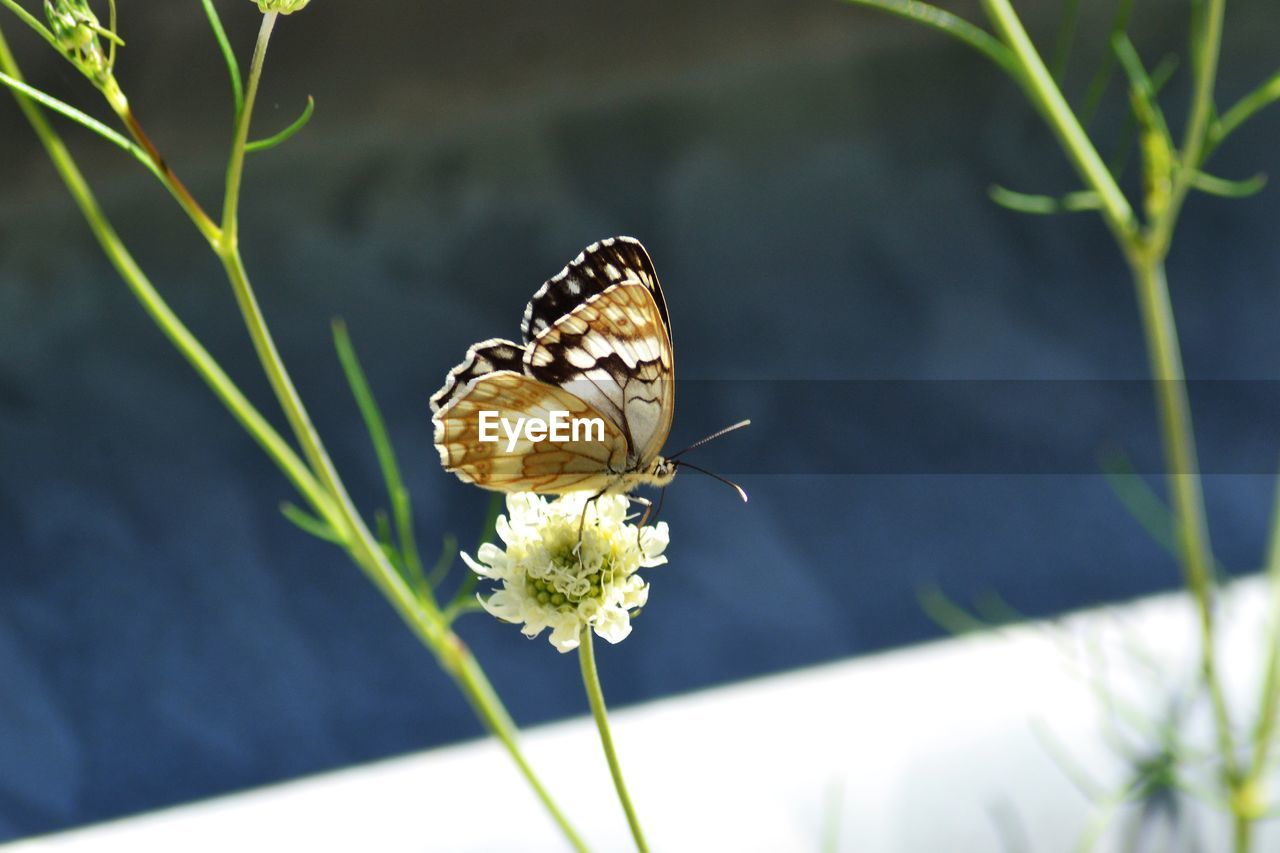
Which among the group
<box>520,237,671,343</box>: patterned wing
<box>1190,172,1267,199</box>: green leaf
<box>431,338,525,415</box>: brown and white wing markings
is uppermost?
<box>1190,172,1267,199</box>: green leaf

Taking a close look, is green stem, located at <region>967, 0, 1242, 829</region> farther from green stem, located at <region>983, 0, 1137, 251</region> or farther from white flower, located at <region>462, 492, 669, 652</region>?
white flower, located at <region>462, 492, 669, 652</region>

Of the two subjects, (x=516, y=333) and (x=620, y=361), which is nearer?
(x=620, y=361)

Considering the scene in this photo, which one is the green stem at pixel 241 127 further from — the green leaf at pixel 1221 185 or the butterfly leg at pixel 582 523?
the green leaf at pixel 1221 185

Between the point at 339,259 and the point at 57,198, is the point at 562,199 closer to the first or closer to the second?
the point at 339,259

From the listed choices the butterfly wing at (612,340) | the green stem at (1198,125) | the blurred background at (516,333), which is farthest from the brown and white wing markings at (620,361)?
the blurred background at (516,333)

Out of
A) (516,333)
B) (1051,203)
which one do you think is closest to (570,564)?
(1051,203)

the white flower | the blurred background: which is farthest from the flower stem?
the blurred background

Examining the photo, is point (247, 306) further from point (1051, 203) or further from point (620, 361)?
point (1051, 203)
